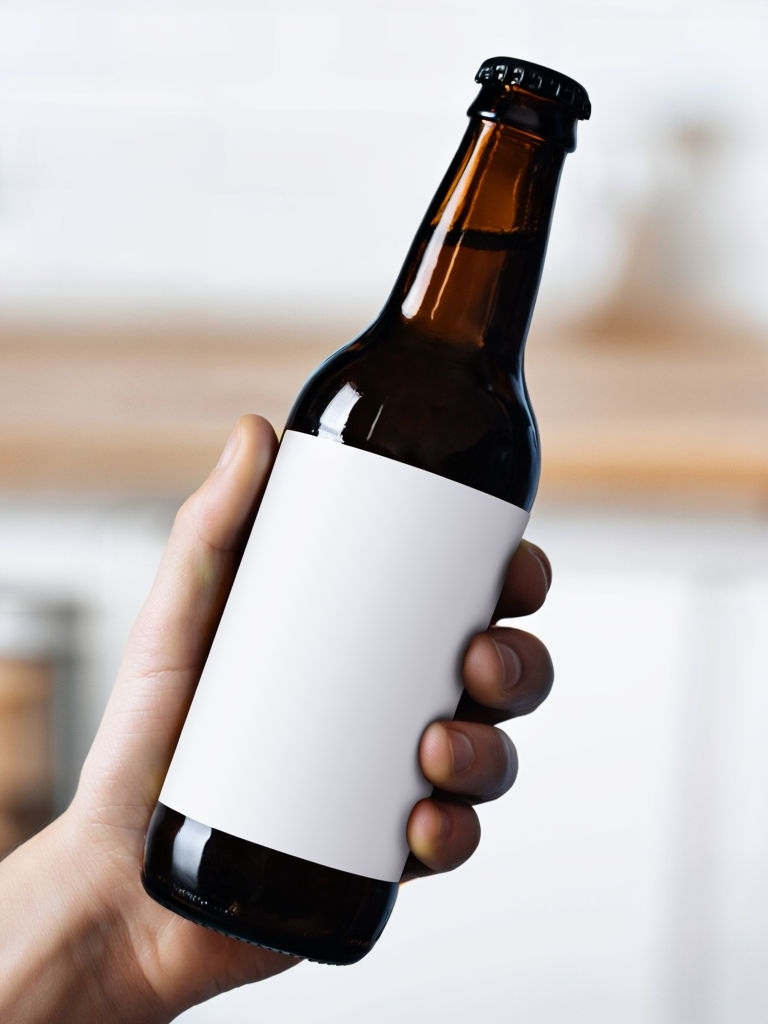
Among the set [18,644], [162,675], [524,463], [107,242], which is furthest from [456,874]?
[107,242]

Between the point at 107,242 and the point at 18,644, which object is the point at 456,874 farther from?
the point at 107,242

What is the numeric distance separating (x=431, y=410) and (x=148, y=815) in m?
0.28

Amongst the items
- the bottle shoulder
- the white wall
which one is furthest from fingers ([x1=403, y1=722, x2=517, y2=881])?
the white wall

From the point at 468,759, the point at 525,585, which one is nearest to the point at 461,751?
the point at 468,759

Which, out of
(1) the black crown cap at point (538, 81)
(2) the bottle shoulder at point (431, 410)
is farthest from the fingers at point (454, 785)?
(1) the black crown cap at point (538, 81)

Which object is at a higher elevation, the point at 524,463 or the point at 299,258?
the point at 299,258

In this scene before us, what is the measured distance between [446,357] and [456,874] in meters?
0.67

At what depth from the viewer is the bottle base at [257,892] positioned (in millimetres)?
466

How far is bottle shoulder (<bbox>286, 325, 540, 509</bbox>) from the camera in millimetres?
472

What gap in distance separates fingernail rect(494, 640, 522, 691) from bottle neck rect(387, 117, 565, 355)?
134 millimetres

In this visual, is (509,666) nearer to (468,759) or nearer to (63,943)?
(468,759)

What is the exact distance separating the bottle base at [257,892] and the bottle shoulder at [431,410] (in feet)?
0.55

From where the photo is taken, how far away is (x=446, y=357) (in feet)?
1.63

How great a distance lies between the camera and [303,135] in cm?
138
